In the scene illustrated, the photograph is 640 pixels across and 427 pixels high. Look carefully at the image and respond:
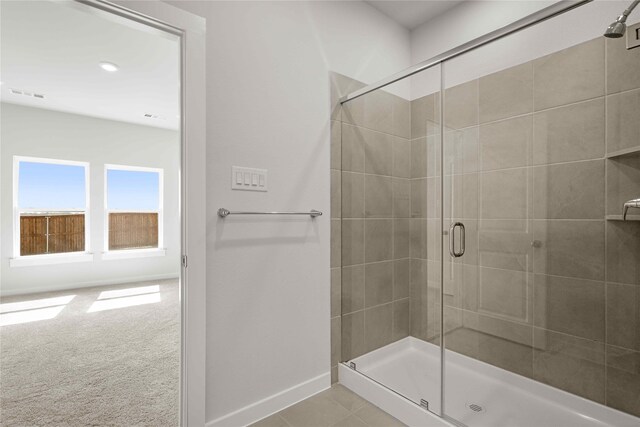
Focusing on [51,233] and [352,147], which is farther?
[51,233]

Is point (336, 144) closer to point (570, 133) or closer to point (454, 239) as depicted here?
point (454, 239)

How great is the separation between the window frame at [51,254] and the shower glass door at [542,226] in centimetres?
550

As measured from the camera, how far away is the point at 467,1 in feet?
7.68

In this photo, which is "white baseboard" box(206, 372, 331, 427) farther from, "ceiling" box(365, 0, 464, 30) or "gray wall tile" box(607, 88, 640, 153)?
"ceiling" box(365, 0, 464, 30)

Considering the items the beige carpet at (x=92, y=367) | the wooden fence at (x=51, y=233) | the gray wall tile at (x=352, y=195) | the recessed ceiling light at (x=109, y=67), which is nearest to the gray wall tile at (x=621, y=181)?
the gray wall tile at (x=352, y=195)

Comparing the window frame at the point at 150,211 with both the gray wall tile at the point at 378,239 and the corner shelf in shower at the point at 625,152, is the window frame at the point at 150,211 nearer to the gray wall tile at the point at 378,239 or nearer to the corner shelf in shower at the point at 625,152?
the gray wall tile at the point at 378,239

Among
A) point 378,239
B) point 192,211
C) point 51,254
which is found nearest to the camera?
point 192,211

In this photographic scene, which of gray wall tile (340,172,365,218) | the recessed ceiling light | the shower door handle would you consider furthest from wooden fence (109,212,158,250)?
the shower door handle

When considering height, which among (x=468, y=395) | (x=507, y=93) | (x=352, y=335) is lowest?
(x=468, y=395)

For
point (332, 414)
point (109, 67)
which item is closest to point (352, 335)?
point (332, 414)

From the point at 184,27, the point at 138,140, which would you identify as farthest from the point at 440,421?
the point at 138,140

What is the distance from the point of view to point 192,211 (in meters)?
1.51

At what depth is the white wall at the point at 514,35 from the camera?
4.74 ft

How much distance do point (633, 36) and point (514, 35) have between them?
1.68ft
